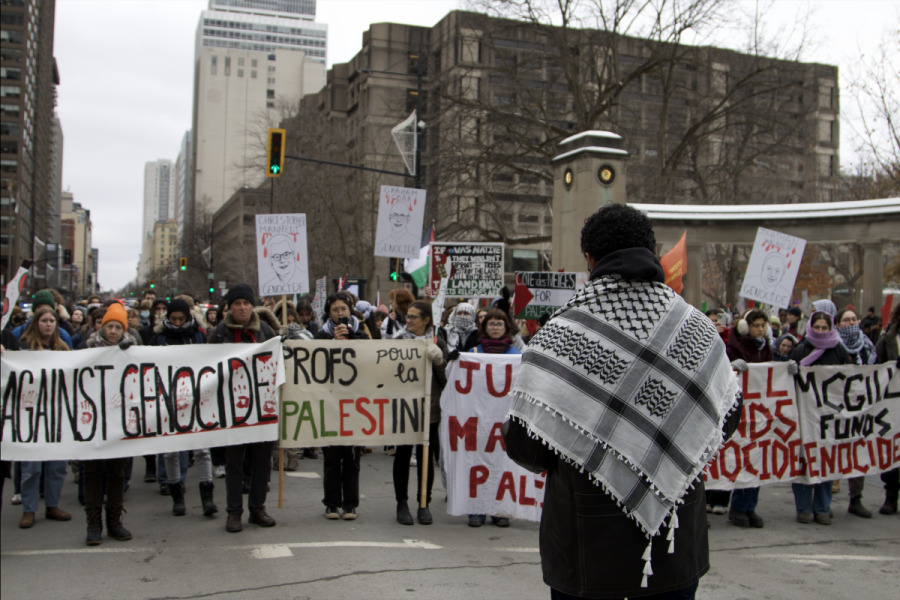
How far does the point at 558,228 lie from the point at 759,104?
A: 11.7m

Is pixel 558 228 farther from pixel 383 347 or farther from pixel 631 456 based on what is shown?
pixel 631 456

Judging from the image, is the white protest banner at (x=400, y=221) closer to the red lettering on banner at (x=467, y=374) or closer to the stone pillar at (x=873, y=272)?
the red lettering on banner at (x=467, y=374)

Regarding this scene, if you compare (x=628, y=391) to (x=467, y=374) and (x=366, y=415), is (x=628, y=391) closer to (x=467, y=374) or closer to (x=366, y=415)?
(x=467, y=374)

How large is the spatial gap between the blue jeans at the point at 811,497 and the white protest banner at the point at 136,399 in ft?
14.9

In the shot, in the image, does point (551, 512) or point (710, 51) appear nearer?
point (551, 512)

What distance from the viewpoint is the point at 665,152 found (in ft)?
89.4

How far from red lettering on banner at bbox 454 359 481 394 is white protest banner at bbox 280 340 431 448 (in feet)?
0.95

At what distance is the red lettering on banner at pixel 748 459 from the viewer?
7270 mm

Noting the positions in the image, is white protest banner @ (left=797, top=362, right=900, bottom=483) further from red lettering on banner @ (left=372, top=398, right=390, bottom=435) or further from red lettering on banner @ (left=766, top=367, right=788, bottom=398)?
red lettering on banner @ (left=372, top=398, right=390, bottom=435)

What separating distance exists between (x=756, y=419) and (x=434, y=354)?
284cm

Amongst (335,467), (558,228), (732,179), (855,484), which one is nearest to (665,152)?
(732,179)

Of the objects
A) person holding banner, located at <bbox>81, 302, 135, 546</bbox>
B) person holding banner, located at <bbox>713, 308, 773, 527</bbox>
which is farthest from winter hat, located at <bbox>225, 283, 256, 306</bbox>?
person holding banner, located at <bbox>713, 308, 773, 527</bbox>

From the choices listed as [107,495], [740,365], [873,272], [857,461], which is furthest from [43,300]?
[873,272]

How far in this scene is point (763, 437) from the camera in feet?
24.3
